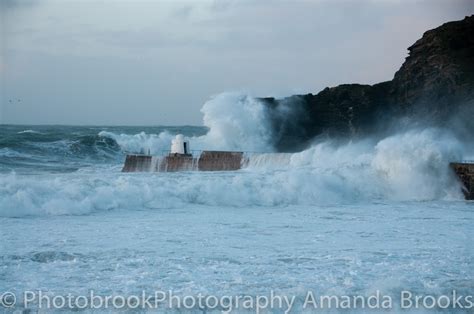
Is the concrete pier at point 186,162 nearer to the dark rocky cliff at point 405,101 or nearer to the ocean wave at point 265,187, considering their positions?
the ocean wave at point 265,187

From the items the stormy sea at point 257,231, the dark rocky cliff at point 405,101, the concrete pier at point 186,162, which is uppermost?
the dark rocky cliff at point 405,101

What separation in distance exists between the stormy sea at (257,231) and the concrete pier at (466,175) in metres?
0.22

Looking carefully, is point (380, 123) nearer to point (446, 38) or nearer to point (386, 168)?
point (446, 38)

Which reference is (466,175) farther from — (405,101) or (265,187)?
(405,101)

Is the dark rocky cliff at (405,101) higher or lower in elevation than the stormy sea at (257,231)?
higher

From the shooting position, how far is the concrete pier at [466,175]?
44.2 ft

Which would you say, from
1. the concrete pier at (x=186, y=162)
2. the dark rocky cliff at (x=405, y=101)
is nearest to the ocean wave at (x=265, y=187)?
the concrete pier at (x=186, y=162)

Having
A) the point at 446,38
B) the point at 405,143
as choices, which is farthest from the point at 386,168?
the point at 446,38

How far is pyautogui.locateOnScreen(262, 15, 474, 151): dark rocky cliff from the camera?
87.0ft

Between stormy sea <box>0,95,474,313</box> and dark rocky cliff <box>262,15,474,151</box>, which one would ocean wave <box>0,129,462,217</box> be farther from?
dark rocky cliff <box>262,15,474,151</box>

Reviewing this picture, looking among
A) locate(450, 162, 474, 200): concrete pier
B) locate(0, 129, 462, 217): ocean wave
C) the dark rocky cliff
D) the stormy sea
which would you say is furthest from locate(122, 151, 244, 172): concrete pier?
the dark rocky cliff

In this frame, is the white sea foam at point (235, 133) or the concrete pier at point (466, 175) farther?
the white sea foam at point (235, 133)

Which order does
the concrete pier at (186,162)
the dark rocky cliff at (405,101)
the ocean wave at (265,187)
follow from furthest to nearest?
the dark rocky cliff at (405,101)
the concrete pier at (186,162)
the ocean wave at (265,187)

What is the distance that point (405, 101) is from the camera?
98.2 feet
